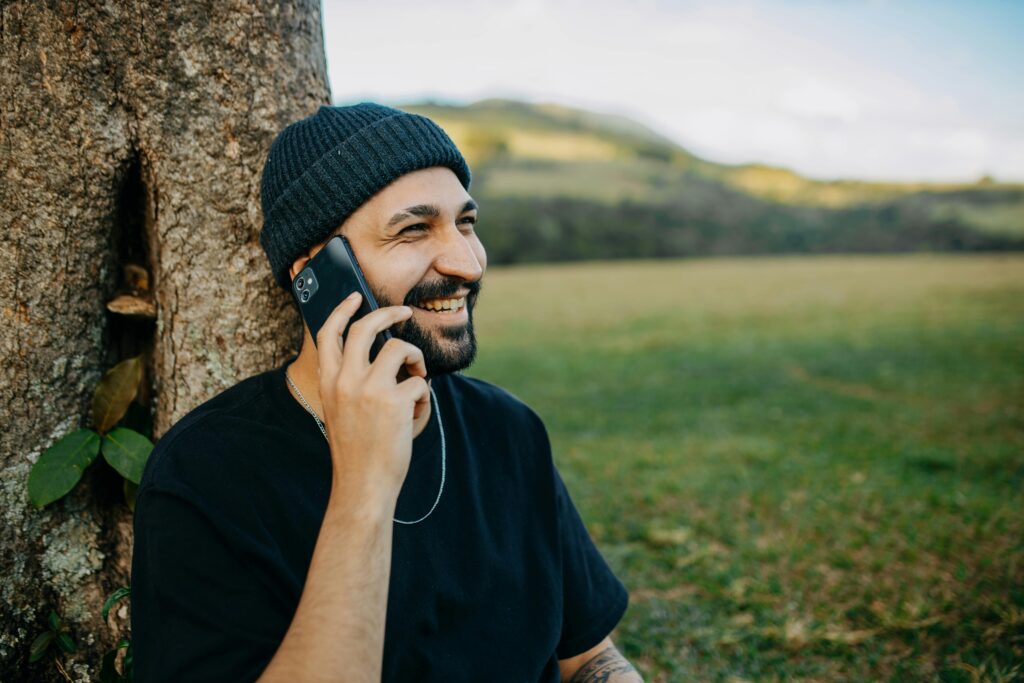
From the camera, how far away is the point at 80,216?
7.50 ft

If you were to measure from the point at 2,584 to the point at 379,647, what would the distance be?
1442 mm

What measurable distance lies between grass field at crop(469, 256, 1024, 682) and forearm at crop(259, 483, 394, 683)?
2521 mm

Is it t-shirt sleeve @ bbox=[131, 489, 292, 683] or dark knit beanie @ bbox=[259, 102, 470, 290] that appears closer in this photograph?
t-shirt sleeve @ bbox=[131, 489, 292, 683]

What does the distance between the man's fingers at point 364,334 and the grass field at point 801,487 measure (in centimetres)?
269

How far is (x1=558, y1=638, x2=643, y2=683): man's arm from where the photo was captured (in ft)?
7.47

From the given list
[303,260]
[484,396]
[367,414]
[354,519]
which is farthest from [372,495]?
[303,260]

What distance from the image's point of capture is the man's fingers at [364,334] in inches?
68.6

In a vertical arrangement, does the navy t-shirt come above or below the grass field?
above

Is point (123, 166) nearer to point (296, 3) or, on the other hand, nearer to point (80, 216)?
point (80, 216)

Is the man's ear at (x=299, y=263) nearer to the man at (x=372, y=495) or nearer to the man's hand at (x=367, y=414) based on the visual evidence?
the man at (x=372, y=495)

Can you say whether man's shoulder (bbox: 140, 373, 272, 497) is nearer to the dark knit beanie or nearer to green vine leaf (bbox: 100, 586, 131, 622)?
the dark knit beanie

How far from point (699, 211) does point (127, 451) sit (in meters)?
63.4

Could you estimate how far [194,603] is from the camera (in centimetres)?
156

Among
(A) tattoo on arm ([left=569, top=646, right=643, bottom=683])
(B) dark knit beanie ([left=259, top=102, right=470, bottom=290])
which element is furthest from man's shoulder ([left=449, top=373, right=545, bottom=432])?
(A) tattoo on arm ([left=569, top=646, right=643, bottom=683])
